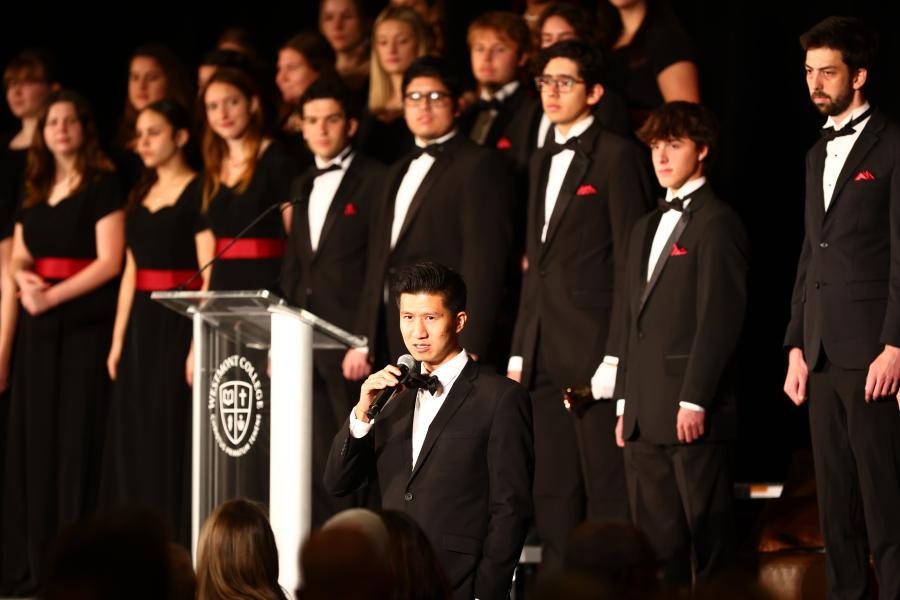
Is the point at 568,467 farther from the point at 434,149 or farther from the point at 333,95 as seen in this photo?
the point at 333,95

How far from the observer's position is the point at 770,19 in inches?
246

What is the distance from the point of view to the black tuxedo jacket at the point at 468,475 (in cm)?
385

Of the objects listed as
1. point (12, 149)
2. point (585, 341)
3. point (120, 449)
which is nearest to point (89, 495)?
point (120, 449)

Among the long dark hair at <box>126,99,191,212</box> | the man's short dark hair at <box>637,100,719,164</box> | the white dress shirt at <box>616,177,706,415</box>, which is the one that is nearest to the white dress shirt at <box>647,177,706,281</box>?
the white dress shirt at <box>616,177,706,415</box>

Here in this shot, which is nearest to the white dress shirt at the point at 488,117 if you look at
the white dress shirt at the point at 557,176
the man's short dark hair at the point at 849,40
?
the white dress shirt at the point at 557,176

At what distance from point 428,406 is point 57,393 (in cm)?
303

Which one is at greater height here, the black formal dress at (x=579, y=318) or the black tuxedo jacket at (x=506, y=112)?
the black tuxedo jacket at (x=506, y=112)

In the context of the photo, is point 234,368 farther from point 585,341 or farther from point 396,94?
point 396,94

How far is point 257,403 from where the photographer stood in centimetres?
484

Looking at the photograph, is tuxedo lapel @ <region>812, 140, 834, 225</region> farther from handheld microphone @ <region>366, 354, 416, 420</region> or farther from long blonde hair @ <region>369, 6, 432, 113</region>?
long blonde hair @ <region>369, 6, 432, 113</region>

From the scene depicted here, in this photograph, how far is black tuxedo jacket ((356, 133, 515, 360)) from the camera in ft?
17.8

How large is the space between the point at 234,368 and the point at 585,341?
121cm

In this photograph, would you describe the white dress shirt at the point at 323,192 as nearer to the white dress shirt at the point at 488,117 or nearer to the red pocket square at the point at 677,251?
the white dress shirt at the point at 488,117

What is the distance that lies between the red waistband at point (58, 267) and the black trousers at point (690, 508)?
2931 millimetres
